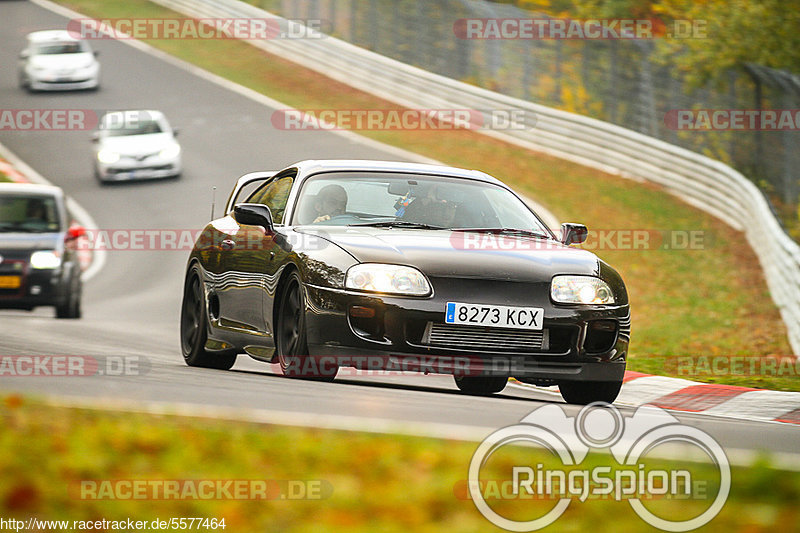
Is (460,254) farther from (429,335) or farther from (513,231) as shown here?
(513,231)

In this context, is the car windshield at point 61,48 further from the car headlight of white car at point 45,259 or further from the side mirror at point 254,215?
the side mirror at point 254,215

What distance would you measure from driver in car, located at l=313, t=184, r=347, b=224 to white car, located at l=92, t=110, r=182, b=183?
17.1 meters

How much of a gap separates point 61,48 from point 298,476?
29.2 m

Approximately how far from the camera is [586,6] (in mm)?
33562

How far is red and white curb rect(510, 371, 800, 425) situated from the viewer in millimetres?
8789

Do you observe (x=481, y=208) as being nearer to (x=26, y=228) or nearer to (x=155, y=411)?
(x=155, y=411)

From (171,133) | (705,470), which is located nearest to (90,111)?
(171,133)

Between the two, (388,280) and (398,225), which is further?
(398,225)

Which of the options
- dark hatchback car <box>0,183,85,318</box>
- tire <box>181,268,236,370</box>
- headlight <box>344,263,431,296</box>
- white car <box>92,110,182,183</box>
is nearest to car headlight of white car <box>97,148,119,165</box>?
Result: white car <box>92,110,182,183</box>

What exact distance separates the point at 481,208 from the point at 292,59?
27.4m

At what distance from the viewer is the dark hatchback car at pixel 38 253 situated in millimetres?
15430

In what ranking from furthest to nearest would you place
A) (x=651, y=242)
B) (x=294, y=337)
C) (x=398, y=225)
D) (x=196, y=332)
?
(x=651, y=242)
(x=196, y=332)
(x=398, y=225)
(x=294, y=337)

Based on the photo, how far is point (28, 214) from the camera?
16.0 meters

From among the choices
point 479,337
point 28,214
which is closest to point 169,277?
point 28,214
